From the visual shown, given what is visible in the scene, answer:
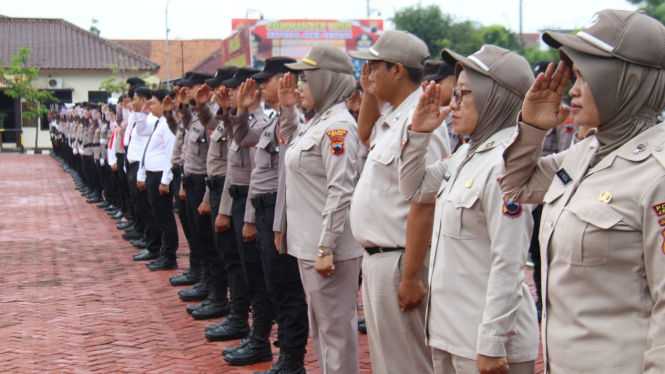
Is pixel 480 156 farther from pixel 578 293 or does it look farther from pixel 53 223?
pixel 53 223

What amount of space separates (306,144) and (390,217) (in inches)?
41.6

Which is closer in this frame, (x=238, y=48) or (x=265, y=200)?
(x=265, y=200)

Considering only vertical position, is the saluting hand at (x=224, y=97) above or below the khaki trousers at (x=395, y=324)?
above

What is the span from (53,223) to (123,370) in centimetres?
940

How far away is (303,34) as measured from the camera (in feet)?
140

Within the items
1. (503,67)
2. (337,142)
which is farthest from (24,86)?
(503,67)

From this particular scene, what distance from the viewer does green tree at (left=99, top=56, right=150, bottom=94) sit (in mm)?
34228

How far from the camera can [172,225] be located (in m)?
9.33

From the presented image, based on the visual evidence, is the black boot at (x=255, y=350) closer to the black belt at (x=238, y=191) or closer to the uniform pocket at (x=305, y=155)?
the black belt at (x=238, y=191)

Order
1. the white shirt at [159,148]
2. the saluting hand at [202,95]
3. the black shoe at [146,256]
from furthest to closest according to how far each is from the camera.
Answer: the black shoe at [146,256] → the white shirt at [159,148] → the saluting hand at [202,95]

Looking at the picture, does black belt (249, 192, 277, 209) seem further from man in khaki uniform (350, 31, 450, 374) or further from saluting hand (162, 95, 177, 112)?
saluting hand (162, 95, 177, 112)

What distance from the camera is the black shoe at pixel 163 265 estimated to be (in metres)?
9.37

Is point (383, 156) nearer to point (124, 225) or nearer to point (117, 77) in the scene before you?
point (124, 225)

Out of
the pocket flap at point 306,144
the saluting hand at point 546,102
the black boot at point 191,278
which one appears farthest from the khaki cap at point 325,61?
the black boot at point 191,278
